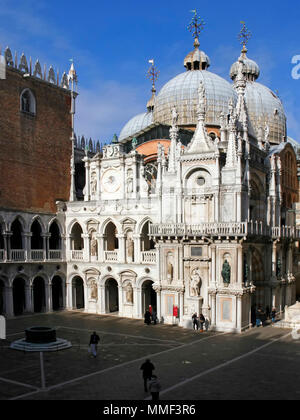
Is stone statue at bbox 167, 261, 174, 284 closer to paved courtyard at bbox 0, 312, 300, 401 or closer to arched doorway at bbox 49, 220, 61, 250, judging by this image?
paved courtyard at bbox 0, 312, 300, 401

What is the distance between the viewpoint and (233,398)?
1798cm

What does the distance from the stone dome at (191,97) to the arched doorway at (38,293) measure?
19.8 meters

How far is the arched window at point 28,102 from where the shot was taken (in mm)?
39531

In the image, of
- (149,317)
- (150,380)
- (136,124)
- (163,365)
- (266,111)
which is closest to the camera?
(150,380)

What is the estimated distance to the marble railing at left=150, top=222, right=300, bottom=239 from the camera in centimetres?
3083

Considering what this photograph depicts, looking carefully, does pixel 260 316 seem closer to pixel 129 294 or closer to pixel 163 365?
pixel 129 294

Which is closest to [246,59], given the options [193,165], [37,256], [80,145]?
[80,145]

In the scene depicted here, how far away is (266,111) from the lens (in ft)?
183

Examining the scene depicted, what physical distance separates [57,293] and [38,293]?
1.68m

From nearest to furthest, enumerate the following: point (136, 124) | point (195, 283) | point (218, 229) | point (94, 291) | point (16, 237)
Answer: point (218, 229) < point (195, 283) < point (16, 237) < point (94, 291) < point (136, 124)

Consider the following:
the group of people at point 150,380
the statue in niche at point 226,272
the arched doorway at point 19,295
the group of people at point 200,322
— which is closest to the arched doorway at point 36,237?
the arched doorway at point 19,295

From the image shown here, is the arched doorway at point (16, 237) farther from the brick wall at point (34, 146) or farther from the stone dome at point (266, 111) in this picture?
the stone dome at point (266, 111)

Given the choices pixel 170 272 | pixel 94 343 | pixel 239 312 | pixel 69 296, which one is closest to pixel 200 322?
pixel 239 312

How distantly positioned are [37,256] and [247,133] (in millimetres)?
18403
